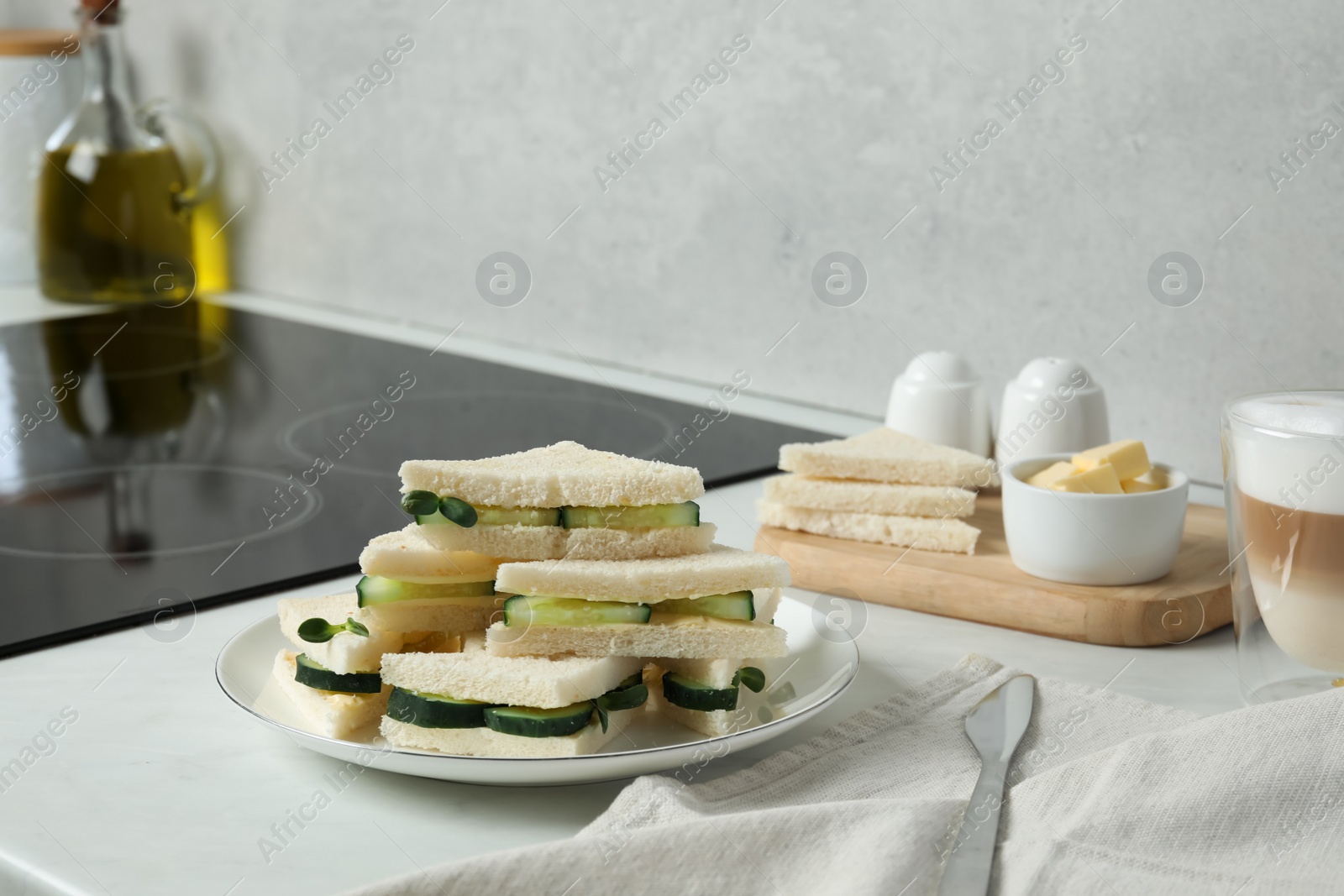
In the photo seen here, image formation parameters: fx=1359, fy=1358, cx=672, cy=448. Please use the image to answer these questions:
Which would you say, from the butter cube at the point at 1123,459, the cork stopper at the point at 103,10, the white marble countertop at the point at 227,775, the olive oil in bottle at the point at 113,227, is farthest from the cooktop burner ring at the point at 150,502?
the cork stopper at the point at 103,10

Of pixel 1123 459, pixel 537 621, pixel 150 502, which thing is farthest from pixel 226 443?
pixel 1123 459

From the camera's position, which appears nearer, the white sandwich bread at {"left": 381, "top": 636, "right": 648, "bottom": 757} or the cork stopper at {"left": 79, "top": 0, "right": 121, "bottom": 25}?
the white sandwich bread at {"left": 381, "top": 636, "right": 648, "bottom": 757}

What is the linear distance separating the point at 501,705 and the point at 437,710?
3cm

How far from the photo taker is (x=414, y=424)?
146 cm

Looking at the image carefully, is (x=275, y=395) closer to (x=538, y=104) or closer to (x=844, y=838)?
(x=538, y=104)

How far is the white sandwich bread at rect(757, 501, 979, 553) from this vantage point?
3.26 feet

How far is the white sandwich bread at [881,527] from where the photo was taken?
39.1 inches

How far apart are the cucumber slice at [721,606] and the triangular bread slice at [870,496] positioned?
0.31 m

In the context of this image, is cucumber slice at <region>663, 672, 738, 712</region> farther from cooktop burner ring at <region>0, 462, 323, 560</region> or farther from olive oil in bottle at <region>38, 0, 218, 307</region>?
olive oil in bottle at <region>38, 0, 218, 307</region>

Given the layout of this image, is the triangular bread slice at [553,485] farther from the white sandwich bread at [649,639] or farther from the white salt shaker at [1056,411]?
the white salt shaker at [1056,411]

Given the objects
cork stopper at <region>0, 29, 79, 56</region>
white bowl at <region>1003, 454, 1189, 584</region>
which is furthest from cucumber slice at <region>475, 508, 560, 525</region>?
cork stopper at <region>0, 29, 79, 56</region>

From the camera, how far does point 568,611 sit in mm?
708

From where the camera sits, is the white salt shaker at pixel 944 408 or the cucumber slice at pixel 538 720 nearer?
the cucumber slice at pixel 538 720

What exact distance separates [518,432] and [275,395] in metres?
0.35
